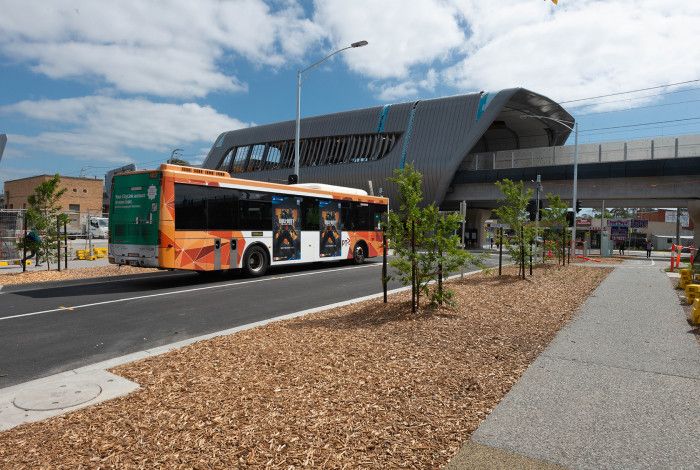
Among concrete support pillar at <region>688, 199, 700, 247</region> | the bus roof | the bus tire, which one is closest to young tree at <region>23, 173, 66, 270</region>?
the bus roof

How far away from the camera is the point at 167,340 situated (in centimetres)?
662

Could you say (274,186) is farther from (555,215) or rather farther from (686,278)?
(686,278)

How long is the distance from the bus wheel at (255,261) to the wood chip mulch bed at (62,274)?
14.4 ft

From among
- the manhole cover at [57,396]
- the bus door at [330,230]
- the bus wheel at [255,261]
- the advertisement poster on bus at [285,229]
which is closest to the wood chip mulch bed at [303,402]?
the manhole cover at [57,396]

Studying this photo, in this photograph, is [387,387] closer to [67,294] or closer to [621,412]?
[621,412]

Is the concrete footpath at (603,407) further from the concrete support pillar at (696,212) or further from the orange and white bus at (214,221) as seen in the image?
the concrete support pillar at (696,212)

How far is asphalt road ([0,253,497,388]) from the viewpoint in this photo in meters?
6.01

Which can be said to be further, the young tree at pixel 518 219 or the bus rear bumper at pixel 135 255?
the young tree at pixel 518 219

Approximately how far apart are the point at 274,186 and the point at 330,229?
10.6ft

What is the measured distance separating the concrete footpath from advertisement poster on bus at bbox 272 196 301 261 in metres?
10.0

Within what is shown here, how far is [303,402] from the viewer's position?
4.00 meters

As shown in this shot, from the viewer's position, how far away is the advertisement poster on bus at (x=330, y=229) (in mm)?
16891

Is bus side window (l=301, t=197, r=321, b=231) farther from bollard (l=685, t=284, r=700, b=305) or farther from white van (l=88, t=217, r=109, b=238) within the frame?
white van (l=88, t=217, r=109, b=238)

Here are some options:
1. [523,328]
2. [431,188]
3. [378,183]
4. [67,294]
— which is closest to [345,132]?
[378,183]
